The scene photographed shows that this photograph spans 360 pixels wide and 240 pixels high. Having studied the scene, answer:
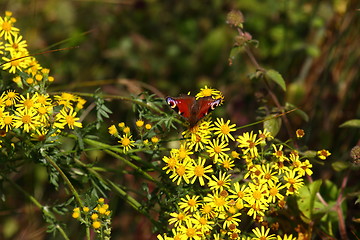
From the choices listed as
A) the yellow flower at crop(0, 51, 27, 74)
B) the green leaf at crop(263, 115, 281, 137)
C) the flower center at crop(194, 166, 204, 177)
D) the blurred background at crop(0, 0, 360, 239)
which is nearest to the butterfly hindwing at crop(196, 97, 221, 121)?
the flower center at crop(194, 166, 204, 177)

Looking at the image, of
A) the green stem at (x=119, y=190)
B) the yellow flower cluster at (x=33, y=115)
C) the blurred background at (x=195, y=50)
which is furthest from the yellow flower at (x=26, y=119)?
the blurred background at (x=195, y=50)

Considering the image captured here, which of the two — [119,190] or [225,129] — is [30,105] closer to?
[119,190]

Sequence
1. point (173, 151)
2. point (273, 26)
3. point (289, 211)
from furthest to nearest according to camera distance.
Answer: point (273, 26), point (289, 211), point (173, 151)

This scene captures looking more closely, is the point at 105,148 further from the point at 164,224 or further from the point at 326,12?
the point at 326,12

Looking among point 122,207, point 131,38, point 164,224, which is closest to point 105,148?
point 164,224

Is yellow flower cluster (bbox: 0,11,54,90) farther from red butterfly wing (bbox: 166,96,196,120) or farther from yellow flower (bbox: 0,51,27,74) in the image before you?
red butterfly wing (bbox: 166,96,196,120)

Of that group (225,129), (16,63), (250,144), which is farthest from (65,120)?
(250,144)
